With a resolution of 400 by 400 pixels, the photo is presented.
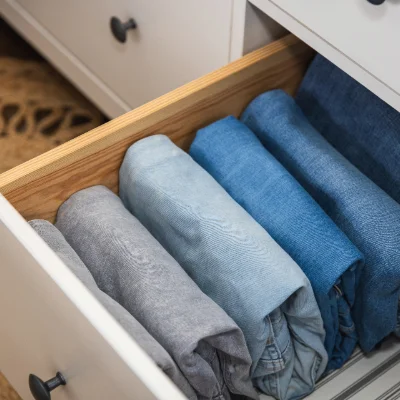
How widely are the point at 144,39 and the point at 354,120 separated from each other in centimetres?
34

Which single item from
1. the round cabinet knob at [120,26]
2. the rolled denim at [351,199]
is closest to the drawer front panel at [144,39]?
the round cabinet knob at [120,26]

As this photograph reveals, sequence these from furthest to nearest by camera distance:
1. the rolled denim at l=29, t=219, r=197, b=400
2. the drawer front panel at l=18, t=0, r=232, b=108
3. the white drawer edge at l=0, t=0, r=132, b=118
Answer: the white drawer edge at l=0, t=0, r=132, b=118 → the drawer front panel at l=18, t=0, r=232, b=108 → the rolled denim at l=29, t=219, r=197, b=400

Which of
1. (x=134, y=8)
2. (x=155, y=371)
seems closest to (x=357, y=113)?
(x=134, y=8)

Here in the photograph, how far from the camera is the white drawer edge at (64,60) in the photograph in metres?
1.23

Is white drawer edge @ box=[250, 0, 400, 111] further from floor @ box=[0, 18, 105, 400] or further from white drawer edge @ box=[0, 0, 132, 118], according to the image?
floor @ box=[0, 18, 105, 400]

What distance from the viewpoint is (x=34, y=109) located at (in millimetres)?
1372

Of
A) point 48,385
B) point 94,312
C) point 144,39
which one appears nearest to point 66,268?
point 94,312

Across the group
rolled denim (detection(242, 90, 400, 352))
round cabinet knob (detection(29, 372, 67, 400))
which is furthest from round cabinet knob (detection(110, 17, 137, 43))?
round cabinet knob (detection(29, 372, 67, 400))

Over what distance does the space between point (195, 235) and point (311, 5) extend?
26 centimetres

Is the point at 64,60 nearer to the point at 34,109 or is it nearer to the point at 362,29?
the point at 34,109

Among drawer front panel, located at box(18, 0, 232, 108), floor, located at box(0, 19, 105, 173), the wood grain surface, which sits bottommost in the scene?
the wood grain surface

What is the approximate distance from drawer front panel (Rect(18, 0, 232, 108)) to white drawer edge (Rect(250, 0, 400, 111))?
8cm

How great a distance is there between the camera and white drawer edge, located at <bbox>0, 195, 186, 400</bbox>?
1.70 feet

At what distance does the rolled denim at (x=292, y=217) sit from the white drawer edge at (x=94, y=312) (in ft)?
0.87
